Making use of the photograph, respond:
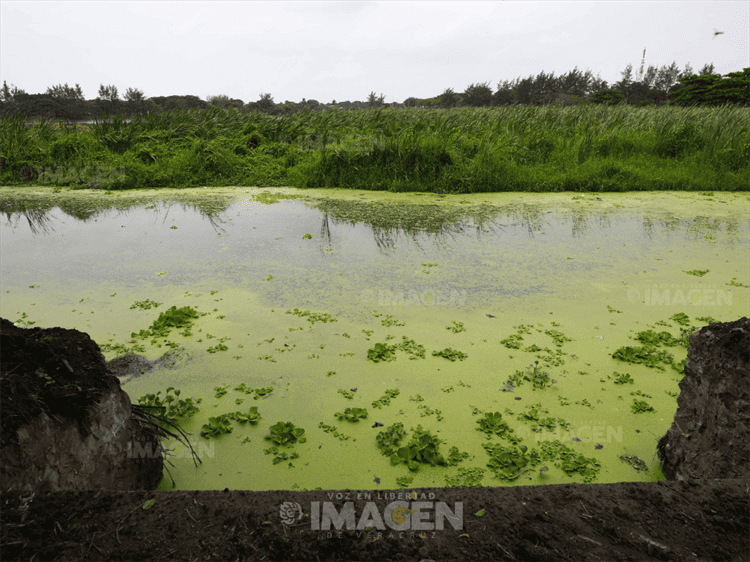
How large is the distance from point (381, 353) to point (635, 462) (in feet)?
3.45

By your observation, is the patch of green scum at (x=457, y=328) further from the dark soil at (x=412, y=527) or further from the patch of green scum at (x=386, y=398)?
the dark soil at (x=412, y=527)

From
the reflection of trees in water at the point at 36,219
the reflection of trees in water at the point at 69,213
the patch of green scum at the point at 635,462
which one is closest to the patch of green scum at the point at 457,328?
the patch of green scum at the point at 635,462

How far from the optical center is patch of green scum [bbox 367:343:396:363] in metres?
2.02

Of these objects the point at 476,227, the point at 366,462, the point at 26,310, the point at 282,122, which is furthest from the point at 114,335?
the point at 282,122

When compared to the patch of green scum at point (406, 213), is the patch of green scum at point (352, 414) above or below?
below

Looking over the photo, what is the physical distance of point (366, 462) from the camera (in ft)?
4.77

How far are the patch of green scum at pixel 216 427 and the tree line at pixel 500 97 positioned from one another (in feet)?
28.2

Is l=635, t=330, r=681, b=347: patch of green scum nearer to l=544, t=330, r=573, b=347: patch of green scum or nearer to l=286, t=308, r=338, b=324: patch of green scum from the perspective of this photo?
l=544, t=330, r=573, b=347: patch of green scum

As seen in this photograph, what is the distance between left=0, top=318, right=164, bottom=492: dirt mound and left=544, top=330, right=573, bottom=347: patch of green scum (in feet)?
5.83

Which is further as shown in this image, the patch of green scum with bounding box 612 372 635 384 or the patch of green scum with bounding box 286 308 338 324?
the patch of green scum with bounding box 286 308 338 324

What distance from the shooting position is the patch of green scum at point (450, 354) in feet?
6.63

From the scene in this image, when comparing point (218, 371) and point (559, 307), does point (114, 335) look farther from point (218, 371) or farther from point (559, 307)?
point (559, 307)

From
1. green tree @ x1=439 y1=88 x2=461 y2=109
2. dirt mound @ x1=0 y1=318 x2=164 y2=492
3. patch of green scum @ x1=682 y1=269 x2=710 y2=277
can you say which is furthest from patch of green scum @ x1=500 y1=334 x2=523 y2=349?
green tree @ x1=439 y1=88 x2=461 y2=109

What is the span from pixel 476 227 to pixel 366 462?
127 inches
